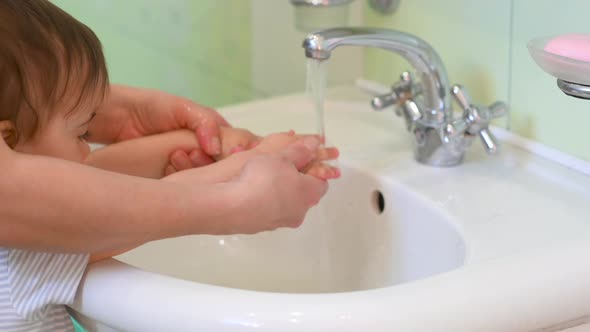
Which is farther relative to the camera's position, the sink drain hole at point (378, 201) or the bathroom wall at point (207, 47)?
the bathroom wall at point (207, 47)

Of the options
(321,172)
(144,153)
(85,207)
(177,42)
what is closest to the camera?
(85,207)

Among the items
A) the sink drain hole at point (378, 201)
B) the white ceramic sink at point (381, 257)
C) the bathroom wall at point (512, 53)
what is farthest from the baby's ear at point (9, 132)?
the bathroom wall at point (512, 53)

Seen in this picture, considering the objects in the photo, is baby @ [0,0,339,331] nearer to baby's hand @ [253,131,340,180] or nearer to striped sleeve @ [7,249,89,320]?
striped sleeve @ [7,249,89,320]

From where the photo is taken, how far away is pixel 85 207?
550 mm

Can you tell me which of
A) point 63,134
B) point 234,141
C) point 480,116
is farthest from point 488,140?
point 63,134

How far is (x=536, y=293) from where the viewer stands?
1.87 ft

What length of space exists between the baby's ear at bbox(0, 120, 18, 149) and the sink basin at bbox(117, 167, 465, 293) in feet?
0.80

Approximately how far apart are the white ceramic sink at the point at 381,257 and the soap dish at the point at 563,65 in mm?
127

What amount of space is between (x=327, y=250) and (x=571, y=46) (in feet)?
1.18

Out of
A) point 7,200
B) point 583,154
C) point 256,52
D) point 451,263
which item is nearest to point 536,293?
point 451,263

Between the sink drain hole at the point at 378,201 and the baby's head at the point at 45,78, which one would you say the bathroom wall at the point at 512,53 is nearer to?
the sink drain hole at the point at 378,201

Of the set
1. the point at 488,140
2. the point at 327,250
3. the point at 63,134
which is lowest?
the point at 327,250

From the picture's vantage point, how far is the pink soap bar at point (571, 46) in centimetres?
61

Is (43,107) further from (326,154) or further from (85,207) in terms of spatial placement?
(326,154)
